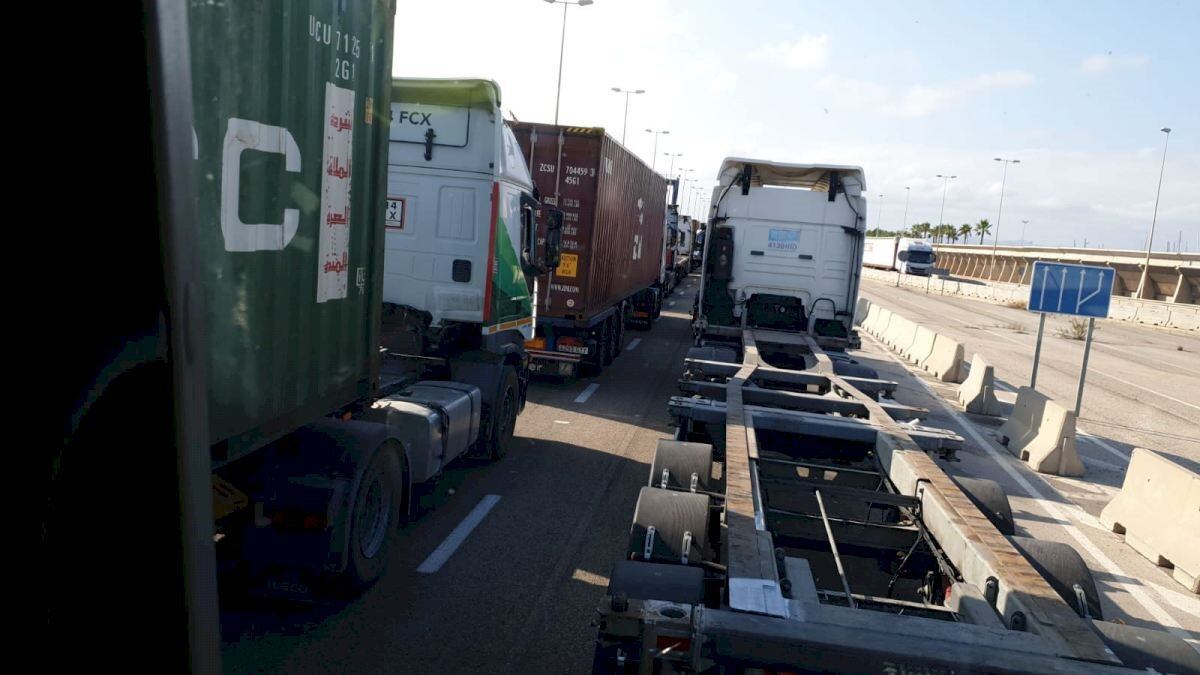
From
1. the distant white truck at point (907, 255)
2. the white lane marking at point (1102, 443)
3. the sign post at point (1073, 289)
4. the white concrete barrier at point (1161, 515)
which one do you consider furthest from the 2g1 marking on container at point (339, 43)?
the distant white truck at point (907, 255)

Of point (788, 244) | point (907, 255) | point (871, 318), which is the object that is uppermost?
point (788, 244)

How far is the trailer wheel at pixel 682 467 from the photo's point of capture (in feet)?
19.4

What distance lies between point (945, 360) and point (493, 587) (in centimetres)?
1541

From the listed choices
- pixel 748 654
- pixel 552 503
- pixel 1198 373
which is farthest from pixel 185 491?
pixel 1198 373

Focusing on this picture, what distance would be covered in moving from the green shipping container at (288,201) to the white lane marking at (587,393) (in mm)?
7598

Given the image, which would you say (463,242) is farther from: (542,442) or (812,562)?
(812,562)

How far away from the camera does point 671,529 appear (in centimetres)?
475

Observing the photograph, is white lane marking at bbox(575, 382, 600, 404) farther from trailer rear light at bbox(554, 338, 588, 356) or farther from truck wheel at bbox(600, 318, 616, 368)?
truck wheel at bbox(600, 318, 616, 368)

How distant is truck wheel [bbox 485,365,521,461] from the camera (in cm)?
915

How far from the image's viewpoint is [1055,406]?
11.5 m

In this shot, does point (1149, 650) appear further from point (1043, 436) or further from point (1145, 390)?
point (1145, 390)

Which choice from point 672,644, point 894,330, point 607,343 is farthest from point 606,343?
point 672,644

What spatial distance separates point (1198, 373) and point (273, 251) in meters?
26.6

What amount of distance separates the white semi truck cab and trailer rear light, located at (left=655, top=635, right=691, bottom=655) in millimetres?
10665
